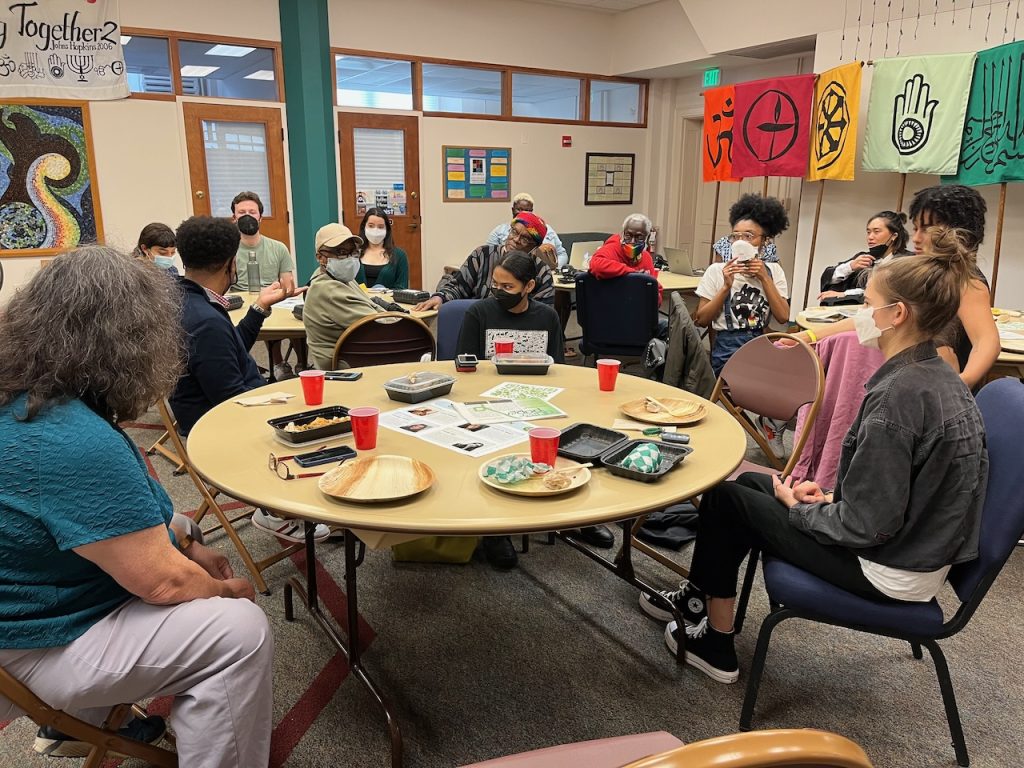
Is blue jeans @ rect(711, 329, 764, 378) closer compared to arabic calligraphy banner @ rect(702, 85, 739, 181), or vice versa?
blue jeans @ rect(711, 329, 764, 378)

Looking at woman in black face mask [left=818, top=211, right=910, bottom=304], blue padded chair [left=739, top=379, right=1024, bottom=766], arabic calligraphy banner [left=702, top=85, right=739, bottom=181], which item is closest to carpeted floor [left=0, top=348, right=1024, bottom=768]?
blue padded chair [left=739, top=379, right=1024, bottom=766]

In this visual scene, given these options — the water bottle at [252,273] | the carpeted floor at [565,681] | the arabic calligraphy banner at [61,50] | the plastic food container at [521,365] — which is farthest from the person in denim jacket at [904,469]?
the arabic calligraphy banner at [61,50]

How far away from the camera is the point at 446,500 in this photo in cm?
154

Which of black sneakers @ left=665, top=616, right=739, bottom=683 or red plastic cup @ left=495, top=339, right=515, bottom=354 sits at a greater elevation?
red plastic cup @ left=495, top=339, right=515, bottom=354

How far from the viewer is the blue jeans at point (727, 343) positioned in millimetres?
3930

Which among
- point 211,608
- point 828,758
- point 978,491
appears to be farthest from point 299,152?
point 828,758

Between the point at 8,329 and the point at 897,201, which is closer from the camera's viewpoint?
the point at 8,329

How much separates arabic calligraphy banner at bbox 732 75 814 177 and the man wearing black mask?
4309 mm

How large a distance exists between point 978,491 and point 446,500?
45.9 inches

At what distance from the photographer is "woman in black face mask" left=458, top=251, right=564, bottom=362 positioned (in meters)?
2.94

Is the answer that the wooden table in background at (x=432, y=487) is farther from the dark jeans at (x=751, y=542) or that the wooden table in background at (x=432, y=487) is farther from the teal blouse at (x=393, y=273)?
the teal blouse at (x=393, y=273)

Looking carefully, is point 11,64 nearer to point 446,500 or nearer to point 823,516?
point 446,500

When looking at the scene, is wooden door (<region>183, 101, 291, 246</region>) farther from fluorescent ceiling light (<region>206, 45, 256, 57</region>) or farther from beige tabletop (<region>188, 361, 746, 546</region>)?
beige tabletop (<region>188, 361, 746, 546</region>)

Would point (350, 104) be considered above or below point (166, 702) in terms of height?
above
